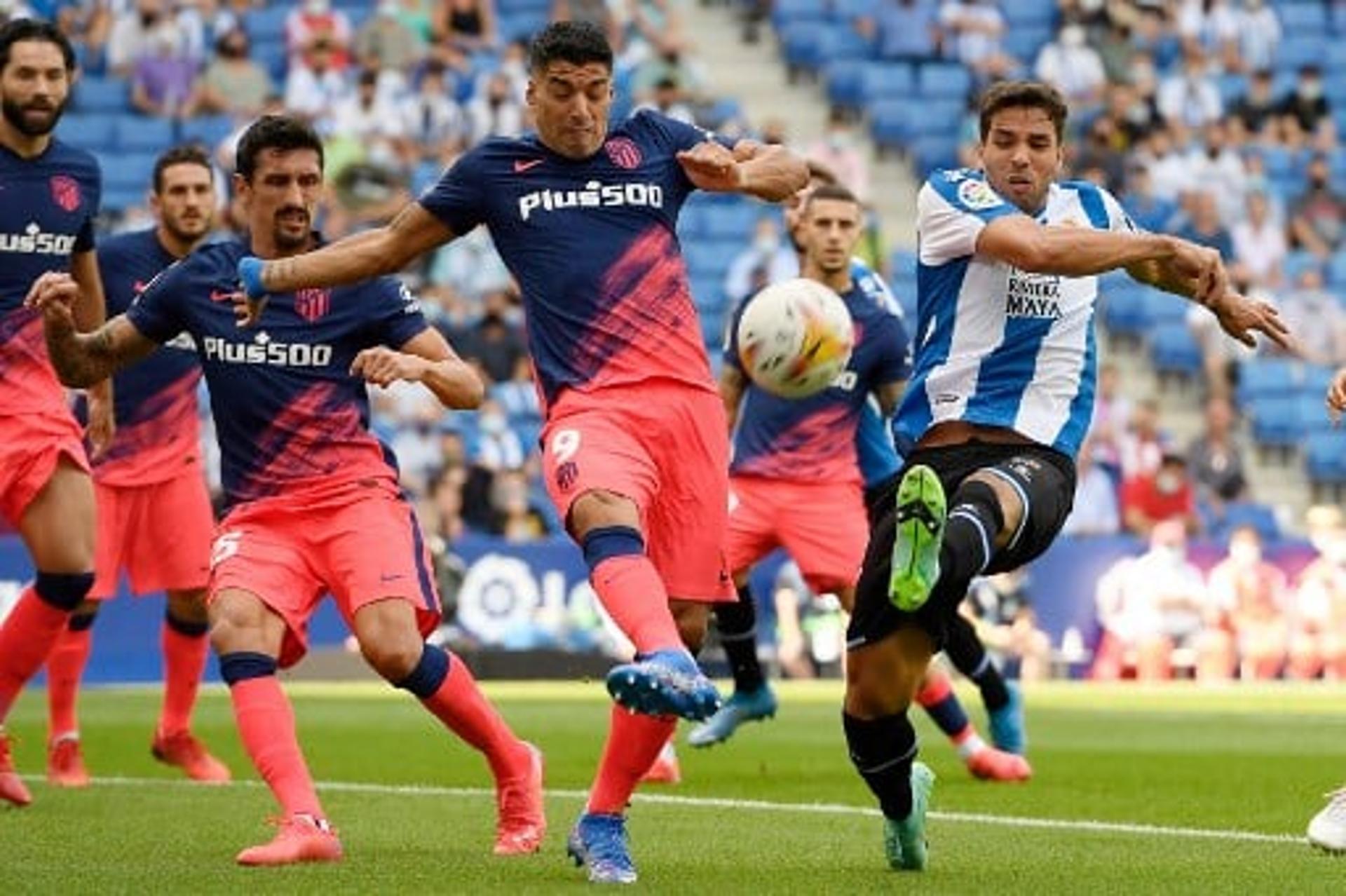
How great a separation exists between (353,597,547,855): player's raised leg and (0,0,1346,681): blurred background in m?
12.5

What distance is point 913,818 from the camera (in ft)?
31.8

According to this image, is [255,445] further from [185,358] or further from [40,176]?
[185,358]

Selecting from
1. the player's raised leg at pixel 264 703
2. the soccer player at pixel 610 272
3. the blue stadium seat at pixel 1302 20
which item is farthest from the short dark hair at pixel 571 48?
the blue stadium seat at pixel 1302 20

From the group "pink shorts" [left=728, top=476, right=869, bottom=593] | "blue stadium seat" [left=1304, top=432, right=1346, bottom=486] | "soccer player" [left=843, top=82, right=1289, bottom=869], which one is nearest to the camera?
"soccer player" [left=843, top=82, right=1289, bottom=869]

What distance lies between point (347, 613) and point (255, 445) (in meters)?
0.70

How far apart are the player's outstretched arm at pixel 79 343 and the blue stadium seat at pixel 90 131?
59.2 feet

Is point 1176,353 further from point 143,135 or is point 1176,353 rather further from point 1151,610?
point 143,135

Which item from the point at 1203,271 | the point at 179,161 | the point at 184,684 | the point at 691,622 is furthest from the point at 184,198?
the point at 1203,271

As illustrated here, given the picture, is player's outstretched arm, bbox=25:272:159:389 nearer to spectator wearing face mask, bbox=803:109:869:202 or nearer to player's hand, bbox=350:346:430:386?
player's hand, bbox=350:346:430:386

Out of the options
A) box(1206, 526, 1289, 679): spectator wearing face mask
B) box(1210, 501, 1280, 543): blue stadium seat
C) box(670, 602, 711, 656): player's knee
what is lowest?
box(1206, 526, 1289, 679): spectator wearing face mask

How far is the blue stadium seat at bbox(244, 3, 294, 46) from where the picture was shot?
30094mm

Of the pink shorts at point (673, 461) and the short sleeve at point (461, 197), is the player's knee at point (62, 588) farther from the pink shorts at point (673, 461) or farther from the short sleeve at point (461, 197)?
the pink shorts at point (673, 461)

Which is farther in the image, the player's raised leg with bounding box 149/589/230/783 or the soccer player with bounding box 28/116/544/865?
the player's raised leg with bounding box 149/589/230/783

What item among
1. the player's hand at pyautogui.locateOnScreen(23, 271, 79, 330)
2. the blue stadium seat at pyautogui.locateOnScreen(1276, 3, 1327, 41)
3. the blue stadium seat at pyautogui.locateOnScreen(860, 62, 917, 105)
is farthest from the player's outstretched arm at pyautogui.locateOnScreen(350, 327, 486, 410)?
the blue stadium seat at pyautogui.locateOnScreen(1276, 3, 1327, 41)
